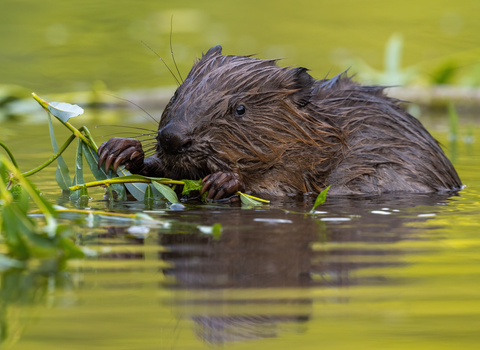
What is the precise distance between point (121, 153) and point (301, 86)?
3.23ft

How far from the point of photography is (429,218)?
2930 millimetres

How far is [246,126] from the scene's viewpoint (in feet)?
11.4

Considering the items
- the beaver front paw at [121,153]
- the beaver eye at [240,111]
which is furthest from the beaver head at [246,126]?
the beaver front paw at [121,153]

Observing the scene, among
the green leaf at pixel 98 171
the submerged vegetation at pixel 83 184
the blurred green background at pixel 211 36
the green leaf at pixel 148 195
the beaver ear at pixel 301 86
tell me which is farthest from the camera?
the blurred green background at pixel 211 36

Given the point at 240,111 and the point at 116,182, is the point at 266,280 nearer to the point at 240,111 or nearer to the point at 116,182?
the point at 116,182

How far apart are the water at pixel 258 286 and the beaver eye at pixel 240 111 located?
0.71m

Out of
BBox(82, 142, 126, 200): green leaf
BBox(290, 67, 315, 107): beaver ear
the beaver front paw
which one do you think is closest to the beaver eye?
BBox(290, 67, 315, 107): beaver ear

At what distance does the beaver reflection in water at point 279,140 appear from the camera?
334 centimetres

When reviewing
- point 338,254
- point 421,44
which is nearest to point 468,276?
point 338,254

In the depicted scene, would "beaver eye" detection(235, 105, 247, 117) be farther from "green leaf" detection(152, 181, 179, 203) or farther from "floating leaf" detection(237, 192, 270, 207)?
"green leaf" detection(152, 181, 179, 203)

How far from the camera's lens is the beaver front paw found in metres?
3.37

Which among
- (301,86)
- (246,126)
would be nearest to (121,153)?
(246,126)

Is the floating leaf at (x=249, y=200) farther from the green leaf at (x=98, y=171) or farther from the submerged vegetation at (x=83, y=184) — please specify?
the green leaf at (x=98, y=171)

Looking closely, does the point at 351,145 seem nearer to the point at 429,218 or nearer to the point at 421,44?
the point at 429,218
